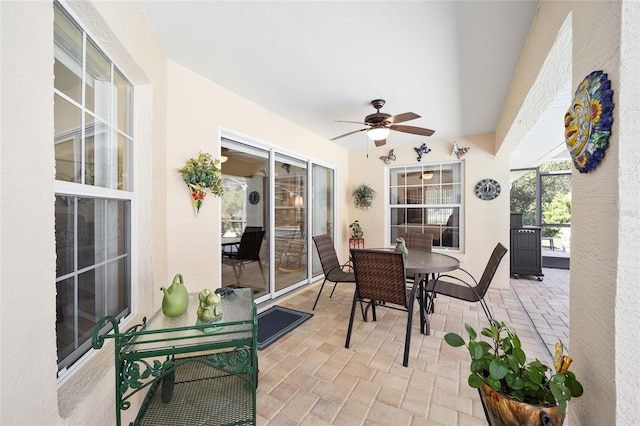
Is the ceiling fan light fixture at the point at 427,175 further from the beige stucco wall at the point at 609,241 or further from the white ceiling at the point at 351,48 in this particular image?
the beige stucco wall at the point at 609,241

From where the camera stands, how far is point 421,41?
6.66 ft

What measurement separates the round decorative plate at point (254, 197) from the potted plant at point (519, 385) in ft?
9.97

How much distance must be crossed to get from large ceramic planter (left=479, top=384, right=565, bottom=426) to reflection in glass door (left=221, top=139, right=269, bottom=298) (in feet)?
9.07

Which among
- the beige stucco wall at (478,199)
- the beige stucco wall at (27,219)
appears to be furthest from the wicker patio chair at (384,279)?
the beige stucco wall at (478,199)

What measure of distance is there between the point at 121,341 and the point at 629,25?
89.0 inches

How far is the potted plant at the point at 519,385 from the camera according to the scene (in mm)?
895

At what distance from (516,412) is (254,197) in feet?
11.0

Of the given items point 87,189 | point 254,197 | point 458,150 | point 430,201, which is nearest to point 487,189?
point 458,150

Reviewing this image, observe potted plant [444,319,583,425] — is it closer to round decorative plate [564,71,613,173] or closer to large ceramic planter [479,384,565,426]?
large ceramic planter [479,384,565,426]

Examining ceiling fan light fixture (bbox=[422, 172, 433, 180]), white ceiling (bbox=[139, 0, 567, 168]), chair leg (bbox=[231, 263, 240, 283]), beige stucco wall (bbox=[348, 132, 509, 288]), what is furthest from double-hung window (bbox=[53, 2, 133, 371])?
ceiling fan light fixture (bbox=[422, 172, 433, 180])

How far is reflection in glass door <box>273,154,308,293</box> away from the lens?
375 centimetres

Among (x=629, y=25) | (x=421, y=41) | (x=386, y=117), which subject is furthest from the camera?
(x=386, y=117)

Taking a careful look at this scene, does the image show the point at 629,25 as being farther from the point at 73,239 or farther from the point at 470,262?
the point at 470,262

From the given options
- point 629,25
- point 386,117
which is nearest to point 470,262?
point 386,117
